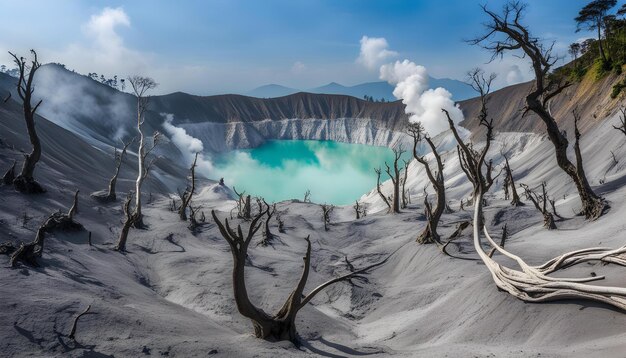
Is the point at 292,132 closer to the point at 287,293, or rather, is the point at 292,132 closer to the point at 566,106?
the point at 566,106

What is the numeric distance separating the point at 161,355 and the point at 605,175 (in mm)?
27736

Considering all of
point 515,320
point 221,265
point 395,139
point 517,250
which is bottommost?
point 221,265

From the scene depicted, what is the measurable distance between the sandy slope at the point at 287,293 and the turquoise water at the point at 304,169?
38.6 m

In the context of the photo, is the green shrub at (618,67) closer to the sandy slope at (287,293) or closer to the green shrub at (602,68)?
the green shrub at (602,68)

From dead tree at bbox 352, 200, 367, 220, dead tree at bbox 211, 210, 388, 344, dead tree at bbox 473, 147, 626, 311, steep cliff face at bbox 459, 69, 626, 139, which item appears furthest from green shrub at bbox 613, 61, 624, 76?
dead tree at bbox 211, 210, 388, 344

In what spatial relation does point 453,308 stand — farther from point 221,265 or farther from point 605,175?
point 605,175

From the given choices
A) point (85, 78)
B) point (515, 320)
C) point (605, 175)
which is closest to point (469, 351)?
point (515, 320)

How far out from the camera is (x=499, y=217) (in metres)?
20.4

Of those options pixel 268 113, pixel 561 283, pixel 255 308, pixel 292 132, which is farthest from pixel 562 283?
pixel 268 113

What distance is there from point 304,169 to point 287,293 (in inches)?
2915

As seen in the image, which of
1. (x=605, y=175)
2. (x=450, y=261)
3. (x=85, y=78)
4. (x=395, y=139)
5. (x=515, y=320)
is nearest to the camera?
(x=515, y=320)

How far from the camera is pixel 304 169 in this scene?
8619 cm

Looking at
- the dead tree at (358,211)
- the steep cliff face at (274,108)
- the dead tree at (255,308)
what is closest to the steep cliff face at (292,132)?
the steep cliff face at (274,108)

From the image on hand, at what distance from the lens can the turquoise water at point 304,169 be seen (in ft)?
221
